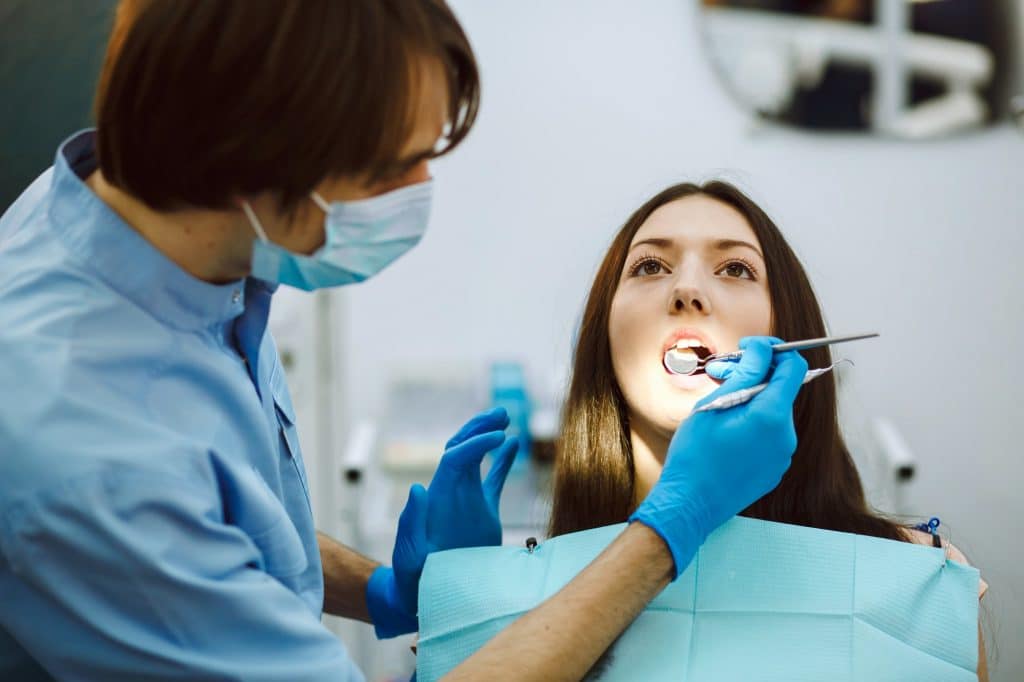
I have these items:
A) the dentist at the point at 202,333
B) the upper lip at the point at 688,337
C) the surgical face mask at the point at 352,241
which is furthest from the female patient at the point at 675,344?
the surgical face mask at the point at 352,241

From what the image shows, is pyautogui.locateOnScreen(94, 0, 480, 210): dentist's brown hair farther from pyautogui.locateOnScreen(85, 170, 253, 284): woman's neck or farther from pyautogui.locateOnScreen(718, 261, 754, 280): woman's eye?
pyautogui.locateOnScreen(718, 261, 754, 280): woman's eye

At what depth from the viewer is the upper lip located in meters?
1.35

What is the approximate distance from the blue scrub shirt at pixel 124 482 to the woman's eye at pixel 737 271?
2.46ft

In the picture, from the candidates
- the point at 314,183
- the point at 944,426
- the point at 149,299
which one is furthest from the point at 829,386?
the point at 944,426

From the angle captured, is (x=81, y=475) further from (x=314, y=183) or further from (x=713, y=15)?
(x=713, y=15)

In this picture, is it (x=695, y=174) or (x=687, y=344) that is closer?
(x=687, y=344)

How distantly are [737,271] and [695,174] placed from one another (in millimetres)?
1213

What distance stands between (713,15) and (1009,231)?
102 cm

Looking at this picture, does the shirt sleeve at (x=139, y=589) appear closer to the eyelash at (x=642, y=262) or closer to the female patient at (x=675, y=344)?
the female patient at (x=675, y=344)

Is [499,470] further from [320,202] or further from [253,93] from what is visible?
[253,93]

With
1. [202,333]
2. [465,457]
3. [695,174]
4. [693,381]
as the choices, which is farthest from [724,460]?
[695,174]

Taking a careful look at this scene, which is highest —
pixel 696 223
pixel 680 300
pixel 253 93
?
pixel 253 93

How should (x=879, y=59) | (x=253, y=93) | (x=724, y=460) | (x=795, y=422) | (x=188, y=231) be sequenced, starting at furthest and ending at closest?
(x=879, y=59), (x=795, y=422), (x=724, y=460), (x=188, y=231), (x=253, y=93)

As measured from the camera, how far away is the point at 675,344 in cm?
136
